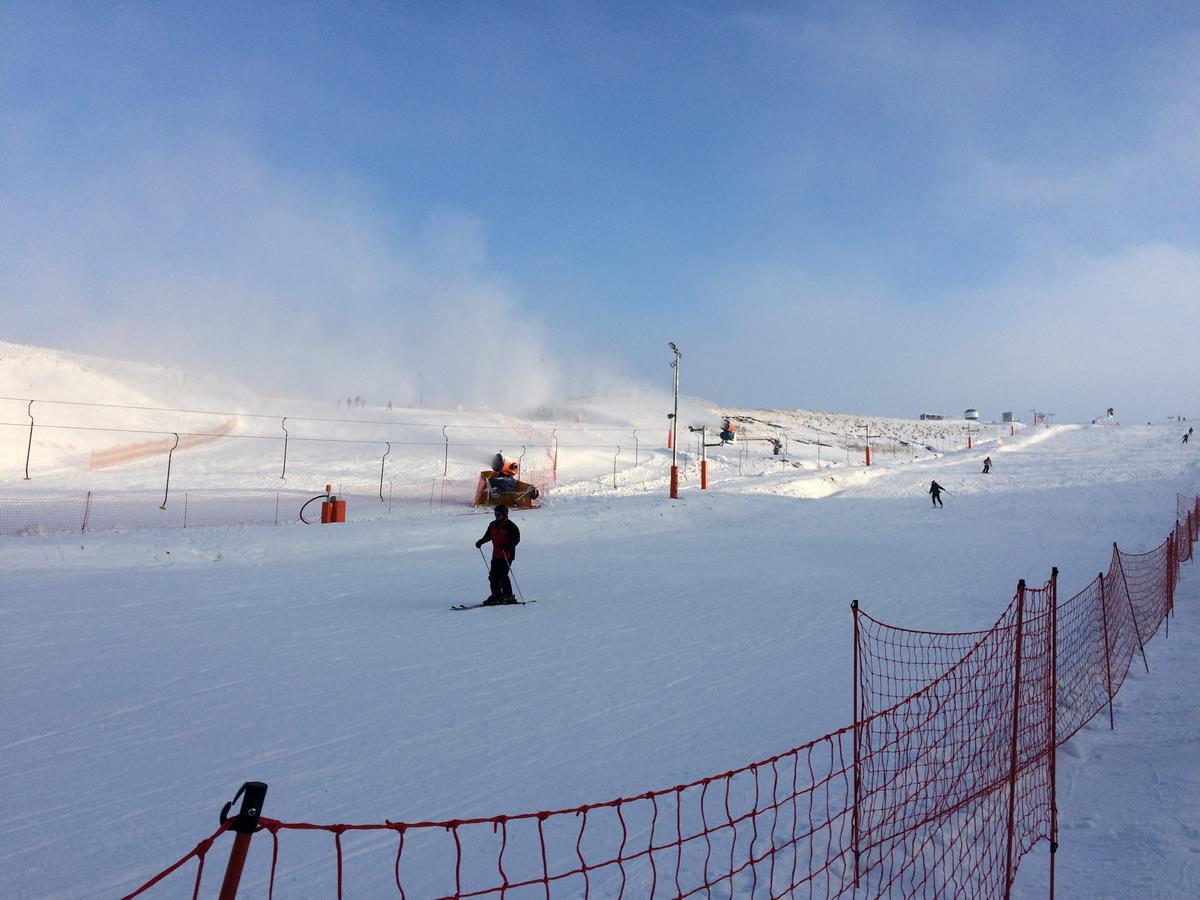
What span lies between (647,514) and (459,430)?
2572cm

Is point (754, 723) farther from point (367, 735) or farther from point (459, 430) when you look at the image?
point (459, 430)

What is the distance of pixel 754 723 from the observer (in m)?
6.63

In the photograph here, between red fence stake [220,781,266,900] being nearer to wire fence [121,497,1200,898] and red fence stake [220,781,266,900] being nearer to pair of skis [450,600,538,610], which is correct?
wire fence [121,497,1200,898]

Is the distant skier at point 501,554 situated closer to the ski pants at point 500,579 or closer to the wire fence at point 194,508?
the ski pants at point 500,579

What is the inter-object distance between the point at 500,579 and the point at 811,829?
24.9 ft

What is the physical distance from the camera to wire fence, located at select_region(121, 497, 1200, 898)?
412 centimetres

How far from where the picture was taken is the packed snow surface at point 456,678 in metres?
4.73

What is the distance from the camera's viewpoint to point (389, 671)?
7.92 metres

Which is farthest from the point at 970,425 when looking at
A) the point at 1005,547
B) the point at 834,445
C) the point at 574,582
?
the point at 574,582

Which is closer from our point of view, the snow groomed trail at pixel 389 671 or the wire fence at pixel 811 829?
the wire fence at pixel 811 829

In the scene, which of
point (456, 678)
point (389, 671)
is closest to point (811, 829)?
point (456, 678)

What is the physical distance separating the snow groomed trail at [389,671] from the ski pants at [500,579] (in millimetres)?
592

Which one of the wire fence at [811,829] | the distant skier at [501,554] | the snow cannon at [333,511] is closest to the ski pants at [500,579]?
the distant skier at [501,554]

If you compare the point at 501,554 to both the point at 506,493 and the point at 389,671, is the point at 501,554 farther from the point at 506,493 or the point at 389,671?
the point at 506,493
